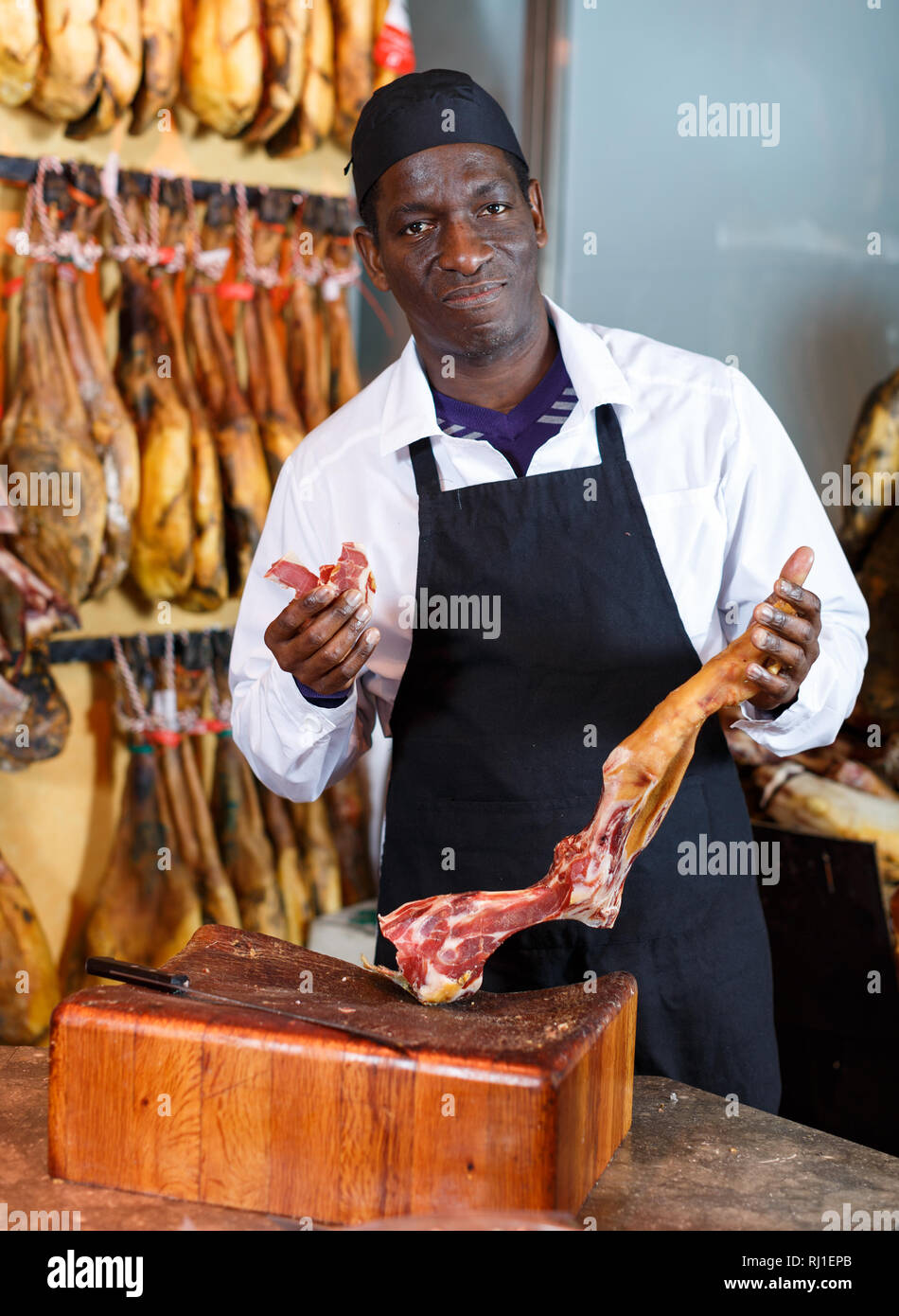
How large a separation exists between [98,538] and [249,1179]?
2.06m

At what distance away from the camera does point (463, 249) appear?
2.22 metres

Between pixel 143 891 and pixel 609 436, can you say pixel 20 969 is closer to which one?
pixel 143 891

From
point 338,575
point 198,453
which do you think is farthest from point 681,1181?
point 198,453

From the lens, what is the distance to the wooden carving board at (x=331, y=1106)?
1.51m

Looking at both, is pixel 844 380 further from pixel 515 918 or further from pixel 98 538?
pixel 515 918

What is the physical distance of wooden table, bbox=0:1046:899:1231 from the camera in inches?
61.1

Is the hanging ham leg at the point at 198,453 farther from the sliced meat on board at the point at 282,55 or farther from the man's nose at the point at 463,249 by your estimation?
the man's nose at the point at 463,249

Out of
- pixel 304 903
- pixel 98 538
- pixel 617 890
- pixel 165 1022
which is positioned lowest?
pixel 304 903

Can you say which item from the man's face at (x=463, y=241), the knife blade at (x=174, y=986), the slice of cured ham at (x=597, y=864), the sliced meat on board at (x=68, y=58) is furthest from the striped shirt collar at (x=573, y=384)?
the sliced meat on board at (x=68, y=58)

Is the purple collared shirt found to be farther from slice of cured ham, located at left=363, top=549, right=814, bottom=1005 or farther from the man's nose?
slice of cured ham, located at left=363, top=549, right=814, bottom=1005

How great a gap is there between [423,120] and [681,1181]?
5.55 ft

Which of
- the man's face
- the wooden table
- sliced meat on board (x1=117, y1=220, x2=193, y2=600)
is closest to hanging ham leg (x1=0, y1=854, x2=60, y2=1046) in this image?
sliced meat on board (x1=117, y1=220, x2=193, y2=600)

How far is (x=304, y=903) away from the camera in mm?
3848

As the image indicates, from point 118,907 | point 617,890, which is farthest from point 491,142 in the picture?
point 118,907
